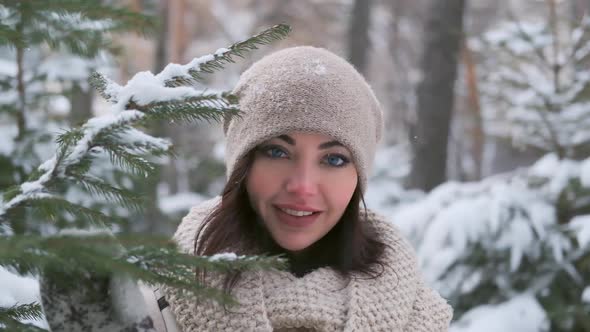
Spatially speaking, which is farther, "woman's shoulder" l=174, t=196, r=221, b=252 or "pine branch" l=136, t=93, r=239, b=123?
"woman's shoulder" l=174, t=196, r=221, b=252

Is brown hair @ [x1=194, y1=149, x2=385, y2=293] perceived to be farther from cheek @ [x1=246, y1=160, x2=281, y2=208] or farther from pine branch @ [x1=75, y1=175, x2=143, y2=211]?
pine branch @ [x1=75, y1=175, x2=143, y2=211]

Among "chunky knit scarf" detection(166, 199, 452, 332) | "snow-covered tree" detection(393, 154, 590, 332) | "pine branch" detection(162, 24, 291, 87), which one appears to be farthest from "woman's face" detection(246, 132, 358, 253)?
"snow-covered tree" detection(393, 154, 590, 332)

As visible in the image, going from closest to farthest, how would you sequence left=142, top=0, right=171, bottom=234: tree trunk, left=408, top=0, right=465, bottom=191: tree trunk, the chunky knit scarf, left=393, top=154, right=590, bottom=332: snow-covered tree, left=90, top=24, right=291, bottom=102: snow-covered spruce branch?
left=90, top=24, right=291, bottom=102: snow-covered spruce branch → left=142, top=0, right=171, bottom=234: tree trunk → the chunky knit scarf → left=393, top=154, right=590, bottom=332: snow-covered tree → left=408, top=0, right=465, bottom=191: tree trunk

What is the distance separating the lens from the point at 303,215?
1.60 meters

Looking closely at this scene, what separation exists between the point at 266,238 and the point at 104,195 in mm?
855

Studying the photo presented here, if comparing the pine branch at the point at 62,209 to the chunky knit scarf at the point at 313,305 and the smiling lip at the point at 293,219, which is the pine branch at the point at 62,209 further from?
the smiling lip at the point at 293,219

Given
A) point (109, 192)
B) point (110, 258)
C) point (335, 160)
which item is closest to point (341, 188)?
point (335, 160)

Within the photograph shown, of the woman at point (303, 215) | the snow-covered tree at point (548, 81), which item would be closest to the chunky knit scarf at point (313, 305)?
the woman at point (303, 215)

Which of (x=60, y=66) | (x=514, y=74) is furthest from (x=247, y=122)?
(x=514, y=74)

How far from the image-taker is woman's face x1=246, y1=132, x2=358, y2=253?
5.09 feet

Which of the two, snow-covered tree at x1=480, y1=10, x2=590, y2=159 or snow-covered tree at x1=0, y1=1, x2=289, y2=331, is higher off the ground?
snow-covered tree at x1=480, y1=10, x2=590, y2=159

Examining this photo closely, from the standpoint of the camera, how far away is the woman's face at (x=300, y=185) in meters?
1.55

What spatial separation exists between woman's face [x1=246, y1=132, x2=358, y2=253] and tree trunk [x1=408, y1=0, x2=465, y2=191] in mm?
4178

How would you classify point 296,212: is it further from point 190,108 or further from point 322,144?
point 190,108
